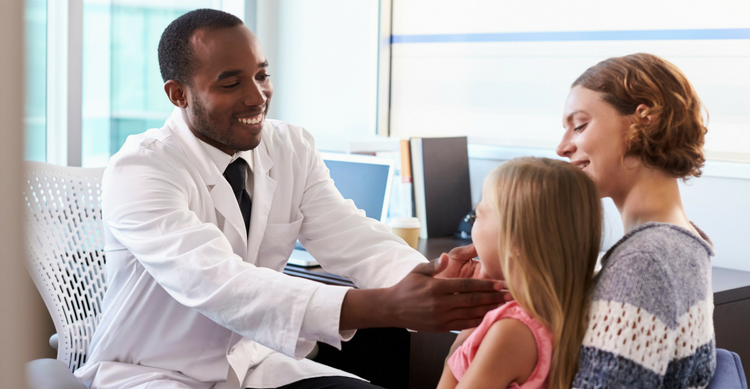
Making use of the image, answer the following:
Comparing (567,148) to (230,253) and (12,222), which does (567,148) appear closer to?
(230,253)

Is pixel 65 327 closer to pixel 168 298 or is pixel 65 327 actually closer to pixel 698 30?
pixel 168 298

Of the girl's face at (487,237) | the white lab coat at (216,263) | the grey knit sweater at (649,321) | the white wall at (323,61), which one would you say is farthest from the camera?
the white wall at (323,61)

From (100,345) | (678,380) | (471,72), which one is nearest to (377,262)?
(100,345)

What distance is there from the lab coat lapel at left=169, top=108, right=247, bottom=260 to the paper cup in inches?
29.7

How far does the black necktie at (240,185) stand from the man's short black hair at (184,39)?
0.22 metres

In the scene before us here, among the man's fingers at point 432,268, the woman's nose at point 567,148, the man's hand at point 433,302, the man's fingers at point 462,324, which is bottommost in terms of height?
the man's fingers at point 462,324

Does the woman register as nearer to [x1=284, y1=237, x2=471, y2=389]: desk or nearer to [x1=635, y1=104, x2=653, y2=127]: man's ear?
[x1=635, y1=104, x2=653, y2=127]: man's ear

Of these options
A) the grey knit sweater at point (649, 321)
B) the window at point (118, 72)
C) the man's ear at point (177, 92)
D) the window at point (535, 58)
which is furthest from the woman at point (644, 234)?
the window at point (118, 72)

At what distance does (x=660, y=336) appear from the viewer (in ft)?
2.90

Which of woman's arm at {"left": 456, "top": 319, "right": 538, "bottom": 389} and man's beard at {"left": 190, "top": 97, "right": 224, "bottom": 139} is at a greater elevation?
man's beard at {"left": 190, "top": 97, "right": 224, "bottom": 139}

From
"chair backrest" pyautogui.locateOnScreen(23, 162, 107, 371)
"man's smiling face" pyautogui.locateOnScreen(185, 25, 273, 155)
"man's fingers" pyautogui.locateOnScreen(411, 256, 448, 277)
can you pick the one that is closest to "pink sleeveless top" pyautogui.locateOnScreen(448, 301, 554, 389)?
"man's fingers" pyautogui.locateOnScreen(411, 256, 448, 277)

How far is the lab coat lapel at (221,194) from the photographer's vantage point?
4.83 feet

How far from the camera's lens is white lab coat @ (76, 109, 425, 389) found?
1133 millimetres

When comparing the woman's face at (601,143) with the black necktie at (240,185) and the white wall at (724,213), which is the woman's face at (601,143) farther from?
the white wall at (724,213)
